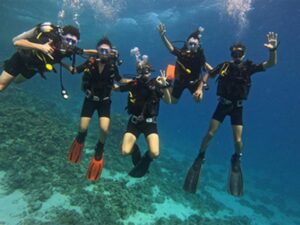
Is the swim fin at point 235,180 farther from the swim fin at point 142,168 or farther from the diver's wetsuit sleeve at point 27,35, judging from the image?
the diver's wetsuit sleeve at point 27,35

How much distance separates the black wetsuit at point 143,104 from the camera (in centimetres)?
827

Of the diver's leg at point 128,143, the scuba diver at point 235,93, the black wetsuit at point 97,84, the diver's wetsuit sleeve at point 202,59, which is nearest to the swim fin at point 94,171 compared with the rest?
the diver's leg at point 128,143

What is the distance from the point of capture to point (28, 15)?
47156 millimetres

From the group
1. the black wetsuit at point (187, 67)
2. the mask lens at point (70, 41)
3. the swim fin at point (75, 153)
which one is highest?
the black wetsuit at point (187, 67)

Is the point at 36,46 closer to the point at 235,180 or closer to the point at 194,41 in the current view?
the point at 194,41

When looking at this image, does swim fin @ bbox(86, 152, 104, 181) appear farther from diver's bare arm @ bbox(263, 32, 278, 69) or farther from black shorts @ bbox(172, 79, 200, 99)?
diver's bare arm @ bbox(263, 32, 278, 69)

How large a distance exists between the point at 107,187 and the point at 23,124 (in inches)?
274

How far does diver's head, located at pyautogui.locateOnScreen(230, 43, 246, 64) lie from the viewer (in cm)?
872

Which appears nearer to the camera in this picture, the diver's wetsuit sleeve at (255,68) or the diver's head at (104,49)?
the diver's head at (104,49)

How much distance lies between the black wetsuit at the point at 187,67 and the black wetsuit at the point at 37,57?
364 centimetres

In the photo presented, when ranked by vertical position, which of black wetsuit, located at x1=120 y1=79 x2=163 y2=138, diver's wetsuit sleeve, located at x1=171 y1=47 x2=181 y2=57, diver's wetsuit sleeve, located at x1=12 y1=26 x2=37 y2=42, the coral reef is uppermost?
diver's wetsuit sleeve, located at x1=171 y1=47 x2=181 y2=57

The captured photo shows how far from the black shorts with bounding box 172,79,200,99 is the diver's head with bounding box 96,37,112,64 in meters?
2.97

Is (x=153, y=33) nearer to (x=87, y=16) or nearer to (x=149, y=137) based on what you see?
(x=87, y=16)

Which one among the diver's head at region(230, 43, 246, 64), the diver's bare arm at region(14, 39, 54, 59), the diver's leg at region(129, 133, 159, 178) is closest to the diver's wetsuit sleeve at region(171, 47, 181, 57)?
the diver's head at region(230, 43, 246, 64)
